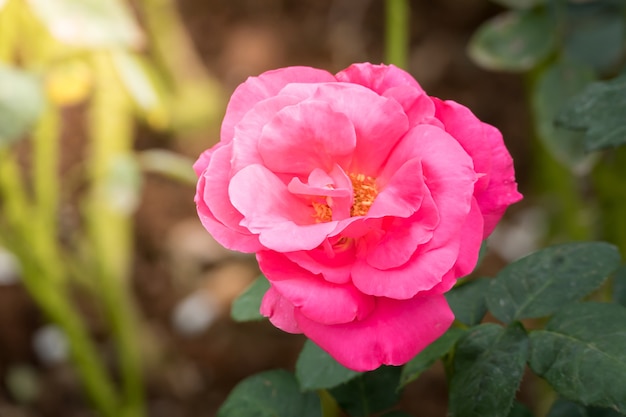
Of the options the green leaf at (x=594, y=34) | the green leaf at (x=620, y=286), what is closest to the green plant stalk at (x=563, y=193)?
the green leaf at (x=594, y=34)

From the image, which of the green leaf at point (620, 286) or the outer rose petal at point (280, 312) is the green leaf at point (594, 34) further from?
the outer rose petal at point (280, 312)

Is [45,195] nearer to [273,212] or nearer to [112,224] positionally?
[112,224]

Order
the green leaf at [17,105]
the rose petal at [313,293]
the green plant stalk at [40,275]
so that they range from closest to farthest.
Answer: the rose petal at [313,293], the green leaf at [17,105], the green plant stalk at [40,275]

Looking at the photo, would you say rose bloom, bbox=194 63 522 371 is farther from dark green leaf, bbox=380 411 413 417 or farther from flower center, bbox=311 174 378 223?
dark green leaf, bbox=380 411 413 417

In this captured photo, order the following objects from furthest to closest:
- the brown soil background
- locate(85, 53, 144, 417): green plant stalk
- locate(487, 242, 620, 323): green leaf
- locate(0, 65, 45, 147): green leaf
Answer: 1. the brown soil background
2. locate(85, 53, 144, 417): green plant stalk
3. locate(0, 65, 45, 147): green leaf
4. locate(487, 242, 620, 323): green leaf

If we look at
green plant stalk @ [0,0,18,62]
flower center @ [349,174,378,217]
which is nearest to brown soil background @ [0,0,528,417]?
green plant stalk @ [0,0,18,62]

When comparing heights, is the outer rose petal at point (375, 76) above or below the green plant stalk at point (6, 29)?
above

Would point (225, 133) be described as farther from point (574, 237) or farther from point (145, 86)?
point (574, 237)
